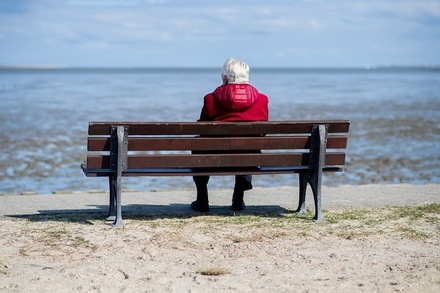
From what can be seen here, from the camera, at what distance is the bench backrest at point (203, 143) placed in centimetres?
764

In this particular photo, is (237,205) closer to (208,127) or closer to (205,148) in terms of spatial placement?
(205,148)

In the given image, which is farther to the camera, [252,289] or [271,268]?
[271,268]

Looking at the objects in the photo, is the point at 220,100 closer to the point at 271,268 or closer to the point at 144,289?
the point at 271,268

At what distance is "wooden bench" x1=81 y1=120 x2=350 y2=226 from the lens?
764 cm

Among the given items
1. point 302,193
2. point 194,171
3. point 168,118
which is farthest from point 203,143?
point 168,118

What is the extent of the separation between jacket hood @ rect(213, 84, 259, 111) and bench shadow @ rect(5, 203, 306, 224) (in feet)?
3.73

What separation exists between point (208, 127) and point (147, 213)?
1.34m

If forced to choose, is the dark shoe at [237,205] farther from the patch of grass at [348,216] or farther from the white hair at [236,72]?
the white hair at [236,72]

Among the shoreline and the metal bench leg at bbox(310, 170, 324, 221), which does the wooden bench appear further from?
the shoreline

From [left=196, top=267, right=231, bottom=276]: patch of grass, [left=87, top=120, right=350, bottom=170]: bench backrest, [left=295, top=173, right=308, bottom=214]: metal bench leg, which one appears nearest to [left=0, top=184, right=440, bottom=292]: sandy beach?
[left=196, top=267, right=231, bottom=276]: patch of grass

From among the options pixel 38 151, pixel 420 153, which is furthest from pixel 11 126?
pixel 420 153

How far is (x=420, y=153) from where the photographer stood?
707 inches

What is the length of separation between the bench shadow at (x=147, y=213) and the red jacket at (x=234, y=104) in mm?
1012

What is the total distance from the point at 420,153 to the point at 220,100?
425 inches
